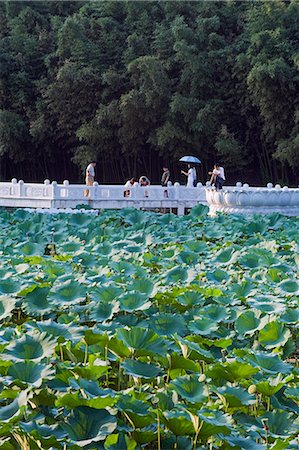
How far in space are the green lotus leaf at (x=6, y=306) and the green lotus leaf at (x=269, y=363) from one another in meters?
1.06

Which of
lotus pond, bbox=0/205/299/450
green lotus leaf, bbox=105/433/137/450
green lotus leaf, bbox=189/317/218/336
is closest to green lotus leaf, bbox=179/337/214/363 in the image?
lotus pond, bbox=0/205/299/450

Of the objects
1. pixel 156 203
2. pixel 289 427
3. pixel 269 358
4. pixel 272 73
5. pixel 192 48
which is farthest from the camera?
pixel 192 48

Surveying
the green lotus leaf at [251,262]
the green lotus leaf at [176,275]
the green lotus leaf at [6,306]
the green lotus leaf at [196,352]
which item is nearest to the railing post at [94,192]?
the green lotus leaf at [251,262]

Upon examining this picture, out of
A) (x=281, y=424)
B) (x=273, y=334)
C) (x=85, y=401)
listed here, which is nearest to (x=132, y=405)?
(x=85, y=401)

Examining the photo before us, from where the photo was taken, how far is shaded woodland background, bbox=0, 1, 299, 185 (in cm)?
2208

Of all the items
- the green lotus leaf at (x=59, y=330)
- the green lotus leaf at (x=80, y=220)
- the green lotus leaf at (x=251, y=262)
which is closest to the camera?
the green lotus leaf at (x=59, y=330)

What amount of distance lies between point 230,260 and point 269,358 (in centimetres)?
218

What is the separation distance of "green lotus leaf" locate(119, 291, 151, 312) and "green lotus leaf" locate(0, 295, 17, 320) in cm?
40

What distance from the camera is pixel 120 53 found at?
24844mm

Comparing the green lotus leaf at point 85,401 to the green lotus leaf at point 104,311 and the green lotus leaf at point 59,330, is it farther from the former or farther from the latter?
the green lotus leaf at point 104,311

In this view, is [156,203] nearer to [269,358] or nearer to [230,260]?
[230,260]

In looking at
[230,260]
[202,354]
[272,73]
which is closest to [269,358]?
[202,354]

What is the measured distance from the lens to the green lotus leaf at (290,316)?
2.94 meters

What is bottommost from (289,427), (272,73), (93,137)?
(289,427)
